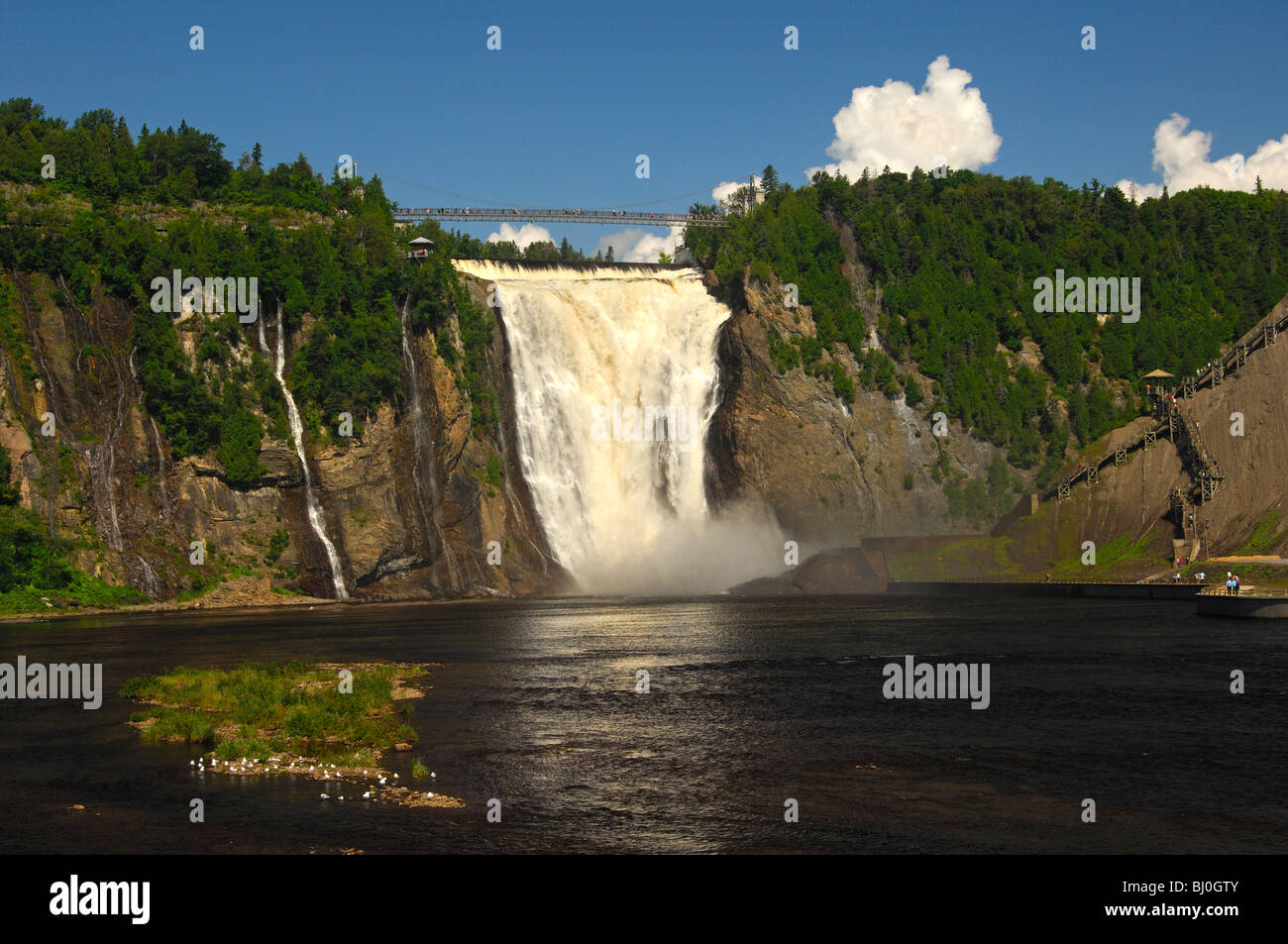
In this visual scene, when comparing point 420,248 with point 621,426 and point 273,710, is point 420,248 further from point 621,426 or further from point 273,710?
point 273,710

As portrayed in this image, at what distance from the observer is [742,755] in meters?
29.5

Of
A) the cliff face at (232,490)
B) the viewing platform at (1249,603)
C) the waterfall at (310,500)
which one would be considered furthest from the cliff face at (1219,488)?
the waterfall at (310,500)

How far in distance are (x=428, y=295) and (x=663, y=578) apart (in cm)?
3402

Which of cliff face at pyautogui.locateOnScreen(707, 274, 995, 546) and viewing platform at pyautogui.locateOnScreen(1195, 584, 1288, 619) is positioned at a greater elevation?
cliff face at pyautogui.locateOnScreen(707, 274, 995, 546)

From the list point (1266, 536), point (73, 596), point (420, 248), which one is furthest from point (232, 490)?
point (1266, 536)

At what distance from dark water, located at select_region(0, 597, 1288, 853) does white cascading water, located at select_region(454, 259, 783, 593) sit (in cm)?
5420

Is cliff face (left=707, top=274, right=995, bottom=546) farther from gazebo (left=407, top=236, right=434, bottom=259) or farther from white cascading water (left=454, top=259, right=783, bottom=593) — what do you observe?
gazebo (left=407, top=236, right=434, bottom=259)

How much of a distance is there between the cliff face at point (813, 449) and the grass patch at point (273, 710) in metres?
77.6

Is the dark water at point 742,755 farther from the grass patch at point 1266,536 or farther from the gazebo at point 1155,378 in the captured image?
the gazebo at point 1155,378

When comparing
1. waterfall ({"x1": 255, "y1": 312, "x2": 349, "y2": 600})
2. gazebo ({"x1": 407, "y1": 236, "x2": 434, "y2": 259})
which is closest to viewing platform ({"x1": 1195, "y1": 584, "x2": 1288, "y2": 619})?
waterfall ({"x1": 255, "y1": 312, "x2": 349, "y2": 600})

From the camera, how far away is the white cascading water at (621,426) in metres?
112

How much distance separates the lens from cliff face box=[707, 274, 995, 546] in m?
118

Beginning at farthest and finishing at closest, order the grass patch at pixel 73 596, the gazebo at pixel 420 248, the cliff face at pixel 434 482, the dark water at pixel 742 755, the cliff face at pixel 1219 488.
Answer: the gazebo at pixel 420 248, the cliff face at pixel 434 482, the grass patch at pixel 73 596, the cliff face at pixel 1219 488, the dark water at pixel 742 755

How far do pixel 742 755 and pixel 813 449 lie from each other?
9185 centimetres
